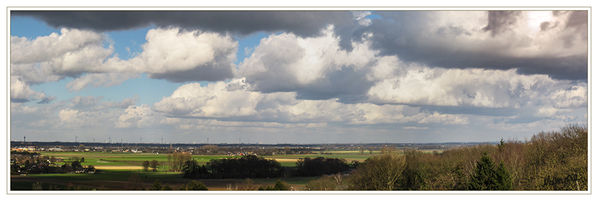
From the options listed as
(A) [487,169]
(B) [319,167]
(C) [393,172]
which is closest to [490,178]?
(A) [487,169]

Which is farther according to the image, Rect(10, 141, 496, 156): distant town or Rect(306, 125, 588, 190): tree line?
Rect(10, 141, 496, 156): distant town

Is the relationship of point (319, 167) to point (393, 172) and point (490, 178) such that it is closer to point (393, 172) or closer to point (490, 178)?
point (393, 172)

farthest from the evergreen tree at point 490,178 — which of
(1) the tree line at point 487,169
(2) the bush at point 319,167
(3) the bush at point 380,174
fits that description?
(2) the bush at point 319,167

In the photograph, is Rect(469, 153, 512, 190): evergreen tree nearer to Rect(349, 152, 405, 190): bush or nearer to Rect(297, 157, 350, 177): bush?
Rect(349, 152, 405, 190): bush

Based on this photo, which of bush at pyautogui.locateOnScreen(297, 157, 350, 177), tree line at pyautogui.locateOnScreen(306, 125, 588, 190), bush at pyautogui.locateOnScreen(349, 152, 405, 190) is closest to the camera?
tree line at pyautogui.locateOnScreen(306, 125, 588, 190)

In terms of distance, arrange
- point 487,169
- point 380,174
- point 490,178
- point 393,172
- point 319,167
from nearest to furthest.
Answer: point 490,178
point 487,169
point 380,174
point 393,172
point 319,167

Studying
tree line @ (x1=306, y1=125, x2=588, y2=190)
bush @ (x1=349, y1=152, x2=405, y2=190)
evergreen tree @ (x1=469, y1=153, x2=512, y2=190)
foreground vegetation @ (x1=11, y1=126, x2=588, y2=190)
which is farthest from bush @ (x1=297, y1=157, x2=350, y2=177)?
evergreen tree @ (x1=469, y1=153, x2=512, y2=190)

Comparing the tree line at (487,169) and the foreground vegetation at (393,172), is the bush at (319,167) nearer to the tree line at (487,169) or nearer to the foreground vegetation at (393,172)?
the foreground vegetation at (393,172)

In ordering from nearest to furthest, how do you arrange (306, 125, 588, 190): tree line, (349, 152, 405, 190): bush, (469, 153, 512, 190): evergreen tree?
(469, 153, 512, 190): evergreen tree
(306, 125, 588, 190): tree line
(349, 152, 405, 190): bush

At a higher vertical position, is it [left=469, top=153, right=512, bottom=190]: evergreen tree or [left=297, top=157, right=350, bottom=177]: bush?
[left=469, top=153, right=512, bottom=190]: evergreen tree
